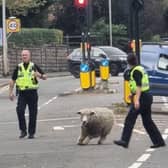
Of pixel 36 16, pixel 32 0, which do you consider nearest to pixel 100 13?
pixel 36 16

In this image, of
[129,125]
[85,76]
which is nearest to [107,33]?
[85,76]

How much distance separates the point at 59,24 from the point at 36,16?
342 inches

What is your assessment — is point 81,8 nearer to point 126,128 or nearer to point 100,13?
point 126,128

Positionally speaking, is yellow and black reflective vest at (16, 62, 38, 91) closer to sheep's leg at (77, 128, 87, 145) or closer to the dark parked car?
sheep's leg at (77, 128, 87, 145)

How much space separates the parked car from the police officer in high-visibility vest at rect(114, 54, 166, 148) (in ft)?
25.7

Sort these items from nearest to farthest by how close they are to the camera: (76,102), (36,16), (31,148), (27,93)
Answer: (31,148) → (27,93) → (76,102) → (36,16)

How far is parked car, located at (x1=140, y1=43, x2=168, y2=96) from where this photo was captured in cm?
2081

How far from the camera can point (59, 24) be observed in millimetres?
72312

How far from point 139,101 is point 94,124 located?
1066mm

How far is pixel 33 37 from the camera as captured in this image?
5362cm

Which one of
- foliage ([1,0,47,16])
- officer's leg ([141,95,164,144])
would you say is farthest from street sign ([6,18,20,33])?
officer's leg ([141,95,164,144])

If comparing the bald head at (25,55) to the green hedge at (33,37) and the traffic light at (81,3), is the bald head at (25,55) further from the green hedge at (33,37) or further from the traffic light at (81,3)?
the green hedge at (33,37)

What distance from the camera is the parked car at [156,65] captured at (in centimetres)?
2081

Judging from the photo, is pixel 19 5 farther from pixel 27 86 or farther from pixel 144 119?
pixel 144 119
